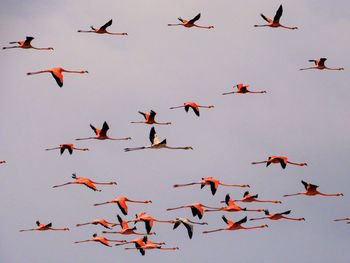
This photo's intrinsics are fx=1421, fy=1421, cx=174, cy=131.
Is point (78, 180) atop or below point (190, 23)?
below

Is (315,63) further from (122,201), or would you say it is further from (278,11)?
(122,201)

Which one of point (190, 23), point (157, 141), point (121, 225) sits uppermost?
point (190, 23)

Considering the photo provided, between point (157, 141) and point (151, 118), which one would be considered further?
point (151, 118)

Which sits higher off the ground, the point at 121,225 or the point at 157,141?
the point at 157,141

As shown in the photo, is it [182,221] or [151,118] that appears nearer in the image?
[182,221]

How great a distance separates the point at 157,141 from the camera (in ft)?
274

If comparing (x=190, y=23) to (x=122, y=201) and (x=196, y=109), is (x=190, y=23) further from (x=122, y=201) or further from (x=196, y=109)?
(x=122, y=201)

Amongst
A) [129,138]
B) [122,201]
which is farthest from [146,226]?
[129,138]

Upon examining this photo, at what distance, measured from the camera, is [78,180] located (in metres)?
80.4

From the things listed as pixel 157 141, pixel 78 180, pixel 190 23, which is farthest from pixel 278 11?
pixel 78 180

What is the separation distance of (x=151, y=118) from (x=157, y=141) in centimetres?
563

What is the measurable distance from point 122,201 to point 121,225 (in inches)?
194

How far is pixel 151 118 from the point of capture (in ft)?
292

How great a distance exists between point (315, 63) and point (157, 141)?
12.6 m
